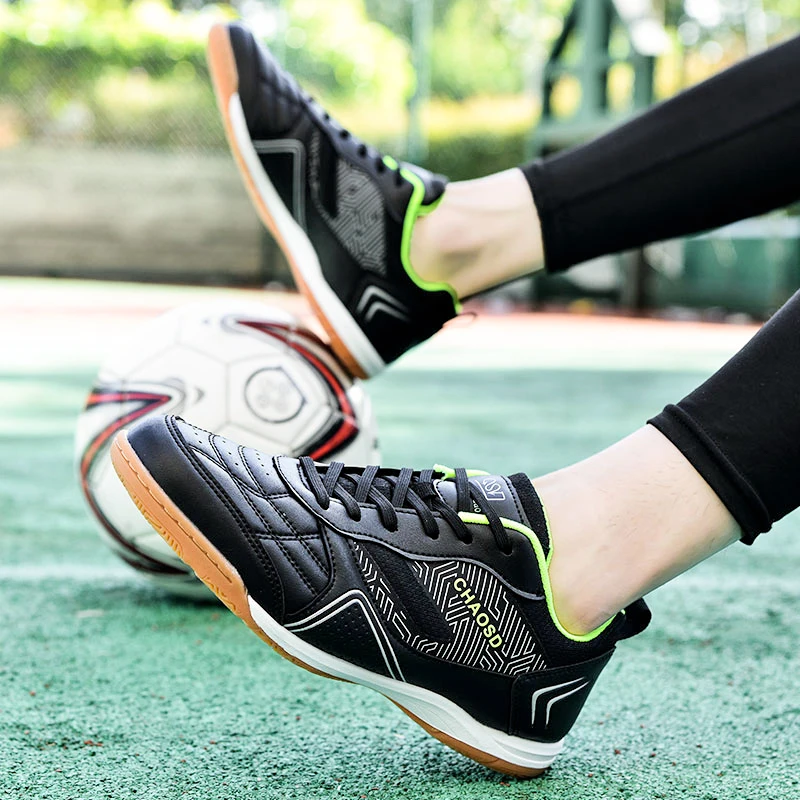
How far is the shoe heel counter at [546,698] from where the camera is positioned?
100 cm

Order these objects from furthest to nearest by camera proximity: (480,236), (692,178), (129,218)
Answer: (129,218) < (480,236) < (692,178)

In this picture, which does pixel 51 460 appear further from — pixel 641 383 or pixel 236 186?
pixel 236 186

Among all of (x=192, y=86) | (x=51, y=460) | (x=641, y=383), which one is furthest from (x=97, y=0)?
(x=51, y=460)

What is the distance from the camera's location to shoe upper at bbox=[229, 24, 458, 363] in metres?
1.54

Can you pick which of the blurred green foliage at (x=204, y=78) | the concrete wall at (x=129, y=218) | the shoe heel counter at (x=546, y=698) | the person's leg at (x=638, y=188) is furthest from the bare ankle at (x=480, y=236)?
the concrete wall at (x=129, y=218)

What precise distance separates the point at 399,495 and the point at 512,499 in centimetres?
10

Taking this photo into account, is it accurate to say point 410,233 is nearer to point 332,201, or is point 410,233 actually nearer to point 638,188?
point 332,201

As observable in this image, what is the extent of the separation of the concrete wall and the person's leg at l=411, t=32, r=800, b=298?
1053cm

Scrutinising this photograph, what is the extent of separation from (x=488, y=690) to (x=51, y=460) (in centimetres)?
185

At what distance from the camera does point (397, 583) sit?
0.98 metres

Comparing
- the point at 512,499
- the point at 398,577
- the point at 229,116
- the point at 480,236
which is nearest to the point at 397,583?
the point at 398,577

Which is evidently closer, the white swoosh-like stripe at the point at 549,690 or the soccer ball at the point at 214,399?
the white swoosh-like stripe at the point at 549,690

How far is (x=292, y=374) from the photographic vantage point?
1.63 metres

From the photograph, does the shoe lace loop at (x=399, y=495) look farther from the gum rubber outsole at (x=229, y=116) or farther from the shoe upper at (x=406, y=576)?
the gum rubber outsole at (x=229, y=116)
